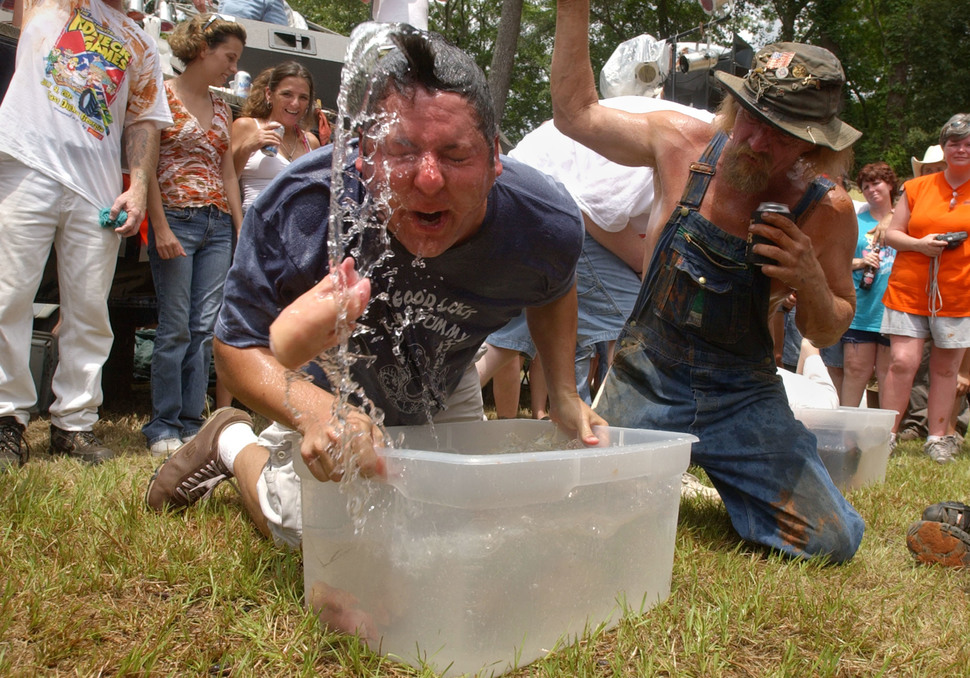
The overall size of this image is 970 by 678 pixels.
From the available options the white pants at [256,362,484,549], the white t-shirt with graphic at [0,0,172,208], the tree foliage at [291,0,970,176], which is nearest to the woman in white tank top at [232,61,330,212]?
the white t-shirt with graphic at [0,0,172,208]

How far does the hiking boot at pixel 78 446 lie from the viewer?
11.3 ft

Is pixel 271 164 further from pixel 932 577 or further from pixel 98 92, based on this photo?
pixel 932 577

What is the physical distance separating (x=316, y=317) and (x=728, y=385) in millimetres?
1685

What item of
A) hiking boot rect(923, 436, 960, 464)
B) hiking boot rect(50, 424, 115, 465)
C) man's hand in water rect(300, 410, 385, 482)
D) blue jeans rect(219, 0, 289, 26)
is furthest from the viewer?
blue jeans rect(219, 0, 289, 26)

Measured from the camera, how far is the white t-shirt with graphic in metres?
3.25

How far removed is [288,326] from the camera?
159 centimetres

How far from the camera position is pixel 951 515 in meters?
2.68

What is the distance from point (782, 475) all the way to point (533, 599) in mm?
1266

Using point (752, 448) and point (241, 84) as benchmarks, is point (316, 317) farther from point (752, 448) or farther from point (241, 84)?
point (241, 84)

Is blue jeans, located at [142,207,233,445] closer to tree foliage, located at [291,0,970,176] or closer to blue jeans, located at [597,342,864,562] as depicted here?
blue jeans, located at [597,342,864,562]

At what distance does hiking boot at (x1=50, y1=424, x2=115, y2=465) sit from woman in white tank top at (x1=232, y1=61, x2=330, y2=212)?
1538 millimetres

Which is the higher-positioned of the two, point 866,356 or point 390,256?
point 390,256

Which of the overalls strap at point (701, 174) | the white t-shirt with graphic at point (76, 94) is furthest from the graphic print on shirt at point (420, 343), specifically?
the white t-shirt with graphic at point (76, 94)

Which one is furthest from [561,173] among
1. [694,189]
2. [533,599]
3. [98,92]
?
[533,599]
